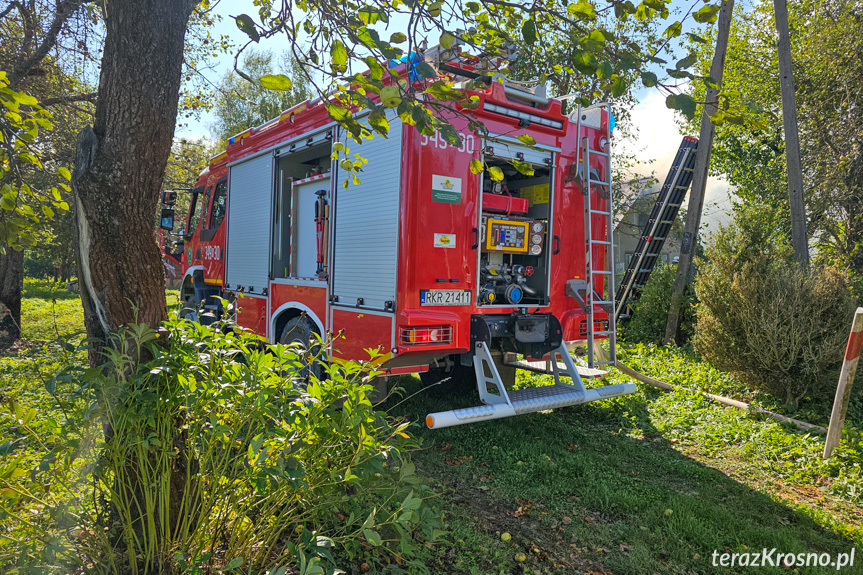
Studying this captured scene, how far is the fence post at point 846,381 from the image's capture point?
4.42 metres

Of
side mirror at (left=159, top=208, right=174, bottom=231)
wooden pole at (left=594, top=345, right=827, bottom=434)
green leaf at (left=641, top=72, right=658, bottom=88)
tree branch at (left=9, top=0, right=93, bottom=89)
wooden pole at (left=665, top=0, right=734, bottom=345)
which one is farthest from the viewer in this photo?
wooden pole at (left=665, top=0, right=734, bottom=345)

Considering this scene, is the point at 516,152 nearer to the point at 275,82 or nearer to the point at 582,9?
the point at 582,9

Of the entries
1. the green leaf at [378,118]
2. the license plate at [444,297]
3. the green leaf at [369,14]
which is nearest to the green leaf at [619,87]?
the green leaf at [378,118]

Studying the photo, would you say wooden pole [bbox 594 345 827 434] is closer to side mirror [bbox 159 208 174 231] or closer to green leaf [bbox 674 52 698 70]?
green leaf [bbox 674 52 698 70]

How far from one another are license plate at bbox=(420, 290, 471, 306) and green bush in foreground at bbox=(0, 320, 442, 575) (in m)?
2.15

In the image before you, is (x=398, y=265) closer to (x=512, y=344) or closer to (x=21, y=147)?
(x=512, y=344)

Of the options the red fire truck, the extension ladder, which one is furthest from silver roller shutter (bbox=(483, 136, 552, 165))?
the extension ladder

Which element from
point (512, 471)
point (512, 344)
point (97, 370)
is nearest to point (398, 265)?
point (512, 344)

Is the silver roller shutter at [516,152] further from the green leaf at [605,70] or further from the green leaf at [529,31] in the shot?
the green leaf at [605,70]

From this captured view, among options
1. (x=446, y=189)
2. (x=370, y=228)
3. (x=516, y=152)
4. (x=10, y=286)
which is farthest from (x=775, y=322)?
(x=10, y=286)

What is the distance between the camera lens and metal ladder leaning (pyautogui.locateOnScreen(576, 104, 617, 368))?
5500 mm

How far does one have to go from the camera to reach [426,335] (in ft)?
14.9

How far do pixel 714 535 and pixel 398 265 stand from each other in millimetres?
2924

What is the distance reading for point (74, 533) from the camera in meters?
2.16
